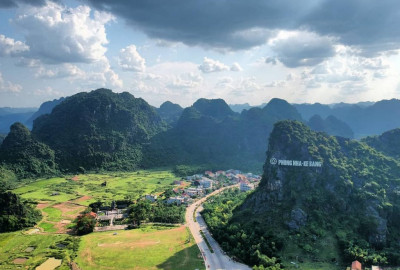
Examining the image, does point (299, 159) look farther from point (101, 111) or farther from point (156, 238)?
point (101, 111)

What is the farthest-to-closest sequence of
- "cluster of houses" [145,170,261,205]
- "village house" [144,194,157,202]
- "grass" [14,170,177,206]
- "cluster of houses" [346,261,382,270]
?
"cluster of houses" [145,170,261,205], "grass" [14,170,177,206], "village house" [144,194,157,202], "cluster of houses" [346,261,382,270]

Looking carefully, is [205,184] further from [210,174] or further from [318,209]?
[318,209]

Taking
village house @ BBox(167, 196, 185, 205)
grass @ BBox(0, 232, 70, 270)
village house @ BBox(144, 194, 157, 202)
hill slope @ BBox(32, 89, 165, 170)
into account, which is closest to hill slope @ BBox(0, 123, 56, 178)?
hill slope @ BBox(32, 89, 165, 170)

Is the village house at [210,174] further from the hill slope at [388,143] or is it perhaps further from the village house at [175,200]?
the hill slope at [388,143]

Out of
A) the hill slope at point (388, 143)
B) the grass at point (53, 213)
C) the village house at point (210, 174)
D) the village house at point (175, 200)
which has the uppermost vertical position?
the hill slope at point (388, 143)

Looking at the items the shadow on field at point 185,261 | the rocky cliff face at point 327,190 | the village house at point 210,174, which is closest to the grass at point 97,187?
the village house at point 210,174

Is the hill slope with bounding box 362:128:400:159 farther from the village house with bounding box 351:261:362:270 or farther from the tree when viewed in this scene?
the tree

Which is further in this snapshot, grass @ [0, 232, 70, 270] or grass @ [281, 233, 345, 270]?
grass @ [0, 232, 70, 270]

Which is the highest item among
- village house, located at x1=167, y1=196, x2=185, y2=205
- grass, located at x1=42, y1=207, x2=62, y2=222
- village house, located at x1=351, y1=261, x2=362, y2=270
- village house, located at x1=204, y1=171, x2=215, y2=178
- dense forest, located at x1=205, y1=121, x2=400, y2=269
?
dense forest, located at x1=205, y1=121, x2=400, y2=269
